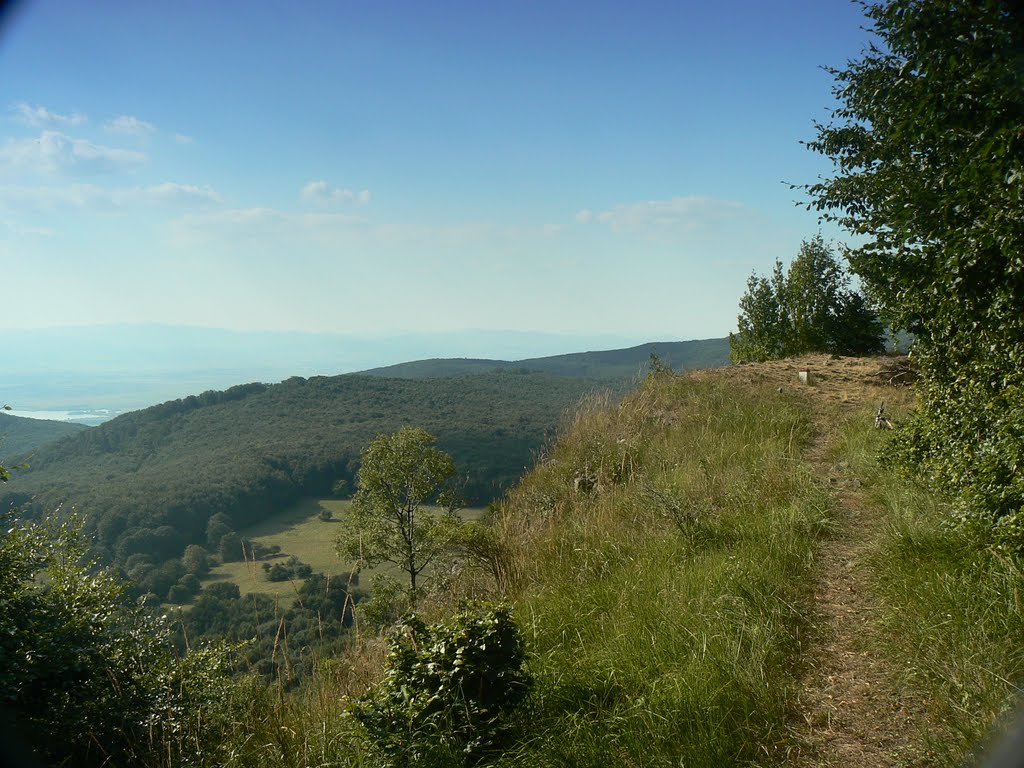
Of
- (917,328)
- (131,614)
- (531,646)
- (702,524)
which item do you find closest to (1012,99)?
(917,328)

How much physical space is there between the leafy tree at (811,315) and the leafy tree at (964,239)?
54.3ft

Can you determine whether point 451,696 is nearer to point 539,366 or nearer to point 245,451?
point 245,451

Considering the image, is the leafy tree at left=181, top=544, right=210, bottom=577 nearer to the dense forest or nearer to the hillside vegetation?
the dense forest

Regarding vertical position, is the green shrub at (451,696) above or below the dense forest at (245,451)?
above

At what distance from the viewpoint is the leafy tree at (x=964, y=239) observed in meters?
3.50

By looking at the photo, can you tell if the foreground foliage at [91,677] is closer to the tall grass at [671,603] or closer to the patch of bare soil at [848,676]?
the tall grass at [671,603]

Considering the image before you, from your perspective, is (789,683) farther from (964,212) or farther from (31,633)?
(31,633)

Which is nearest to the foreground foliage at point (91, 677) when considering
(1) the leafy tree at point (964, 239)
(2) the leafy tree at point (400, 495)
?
(1) the leafy tree at point (964, 239)

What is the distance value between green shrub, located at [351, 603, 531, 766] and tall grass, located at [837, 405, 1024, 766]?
1.96 metres

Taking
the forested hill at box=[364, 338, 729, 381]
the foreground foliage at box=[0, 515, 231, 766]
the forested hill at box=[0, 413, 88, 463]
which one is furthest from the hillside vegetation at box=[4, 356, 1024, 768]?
the forested hill at box=[0, 413, 88, 463]

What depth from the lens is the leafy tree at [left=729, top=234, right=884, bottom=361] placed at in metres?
20.1

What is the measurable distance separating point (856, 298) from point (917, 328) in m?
16.9

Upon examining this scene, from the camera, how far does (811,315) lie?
20625mm

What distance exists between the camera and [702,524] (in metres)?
5.84
